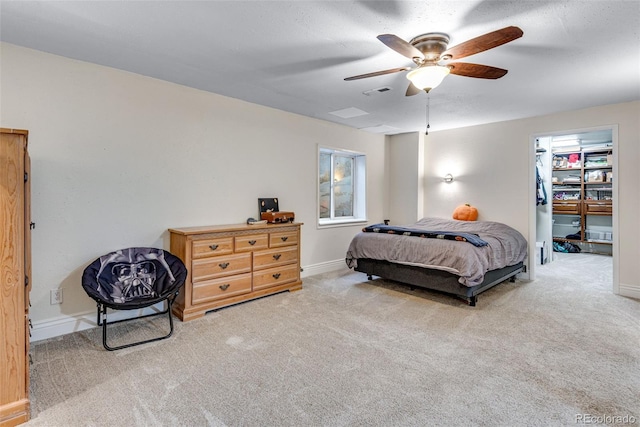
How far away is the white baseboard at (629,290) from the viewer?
3816mm

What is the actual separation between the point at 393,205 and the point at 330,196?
1.35m

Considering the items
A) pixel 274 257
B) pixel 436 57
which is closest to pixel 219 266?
pixel 274 257

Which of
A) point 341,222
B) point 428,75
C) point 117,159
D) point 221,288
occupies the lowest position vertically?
point 221,288

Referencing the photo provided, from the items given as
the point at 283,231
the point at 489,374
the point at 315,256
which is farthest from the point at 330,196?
the point at 489,374

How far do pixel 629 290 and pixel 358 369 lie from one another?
12.5 feet

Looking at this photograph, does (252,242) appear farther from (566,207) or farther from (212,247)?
Answer: (566,207)

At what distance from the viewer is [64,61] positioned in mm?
2721

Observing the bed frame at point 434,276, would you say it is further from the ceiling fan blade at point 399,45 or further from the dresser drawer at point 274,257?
the ceiling fan blade at point 399,45

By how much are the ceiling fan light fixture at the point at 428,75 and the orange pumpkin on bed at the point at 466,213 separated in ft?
10.6

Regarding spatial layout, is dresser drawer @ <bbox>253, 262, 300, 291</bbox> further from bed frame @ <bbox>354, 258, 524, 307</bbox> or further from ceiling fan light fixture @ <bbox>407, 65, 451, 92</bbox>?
ceiling fan light fixture @ <bbox>407, 65, 451, 92</bbox>

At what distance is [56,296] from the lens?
272cm

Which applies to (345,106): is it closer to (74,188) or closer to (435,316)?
(435,316)

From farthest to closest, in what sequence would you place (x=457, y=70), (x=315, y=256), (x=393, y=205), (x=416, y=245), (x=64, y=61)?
(x=393, y=205), (x=315, y=256), (x=416, y=245), (x=64, y=61), (x=457, y=70)

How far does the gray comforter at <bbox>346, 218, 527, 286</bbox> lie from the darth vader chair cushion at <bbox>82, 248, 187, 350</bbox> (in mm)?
2384
